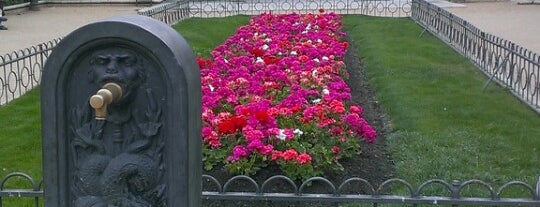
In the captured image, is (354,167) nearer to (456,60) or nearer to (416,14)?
(456,60)

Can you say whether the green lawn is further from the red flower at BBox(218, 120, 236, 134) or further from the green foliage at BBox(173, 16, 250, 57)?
the green foliage at BBox(173, 16, 250, 57)

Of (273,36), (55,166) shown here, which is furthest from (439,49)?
(55,166)

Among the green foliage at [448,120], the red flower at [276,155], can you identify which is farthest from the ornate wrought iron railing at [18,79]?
the red flower at [276,155]

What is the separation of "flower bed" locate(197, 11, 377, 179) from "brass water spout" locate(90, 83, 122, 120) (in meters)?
2.81

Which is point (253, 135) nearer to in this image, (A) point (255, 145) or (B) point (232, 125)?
(A) point (255, 145)

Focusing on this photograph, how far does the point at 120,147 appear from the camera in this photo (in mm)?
2791

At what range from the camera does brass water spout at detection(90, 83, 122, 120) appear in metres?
2.55

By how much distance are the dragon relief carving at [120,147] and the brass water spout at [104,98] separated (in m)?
0.05

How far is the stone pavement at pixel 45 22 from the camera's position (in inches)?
633

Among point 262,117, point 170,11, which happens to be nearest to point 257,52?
point 262,117

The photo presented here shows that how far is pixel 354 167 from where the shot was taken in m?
6.02

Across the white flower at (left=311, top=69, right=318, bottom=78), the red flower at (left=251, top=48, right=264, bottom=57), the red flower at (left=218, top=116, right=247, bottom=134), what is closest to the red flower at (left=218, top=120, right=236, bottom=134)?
the red flower at (left=218, top=116, right=247, bottom=134)

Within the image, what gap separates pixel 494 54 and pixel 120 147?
338 inches

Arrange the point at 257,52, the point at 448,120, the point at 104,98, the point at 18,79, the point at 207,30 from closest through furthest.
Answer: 1. the point at 104,98
2. the point at 448,120
3. the point at 18,79
4. the point at 257,52
5. the point at 207,30
